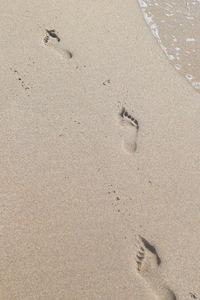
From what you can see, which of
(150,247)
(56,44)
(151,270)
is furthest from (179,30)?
(151,270)

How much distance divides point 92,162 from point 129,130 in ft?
1.36

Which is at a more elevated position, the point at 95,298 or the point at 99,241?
the point at 99,241

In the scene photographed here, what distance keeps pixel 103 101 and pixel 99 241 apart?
114cm

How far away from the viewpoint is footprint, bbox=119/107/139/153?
289 centimetres

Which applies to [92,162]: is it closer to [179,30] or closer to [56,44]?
[56,44]

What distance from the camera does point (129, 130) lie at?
2.96 m

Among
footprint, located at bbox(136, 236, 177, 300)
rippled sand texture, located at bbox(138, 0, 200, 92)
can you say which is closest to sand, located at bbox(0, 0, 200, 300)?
footprint, located at bbox(136, 236, 177, 300)

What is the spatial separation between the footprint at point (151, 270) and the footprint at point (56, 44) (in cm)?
167

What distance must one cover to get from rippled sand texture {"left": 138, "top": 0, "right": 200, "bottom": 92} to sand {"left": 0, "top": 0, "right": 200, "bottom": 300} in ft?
0.55

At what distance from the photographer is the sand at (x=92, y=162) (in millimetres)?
2344

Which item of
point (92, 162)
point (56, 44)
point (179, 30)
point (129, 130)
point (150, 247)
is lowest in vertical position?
point (150, 247)

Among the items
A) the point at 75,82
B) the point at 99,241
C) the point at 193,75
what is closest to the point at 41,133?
the point at 75,82

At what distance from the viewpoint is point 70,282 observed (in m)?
2.28

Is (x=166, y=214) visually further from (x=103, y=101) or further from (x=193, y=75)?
(x=193, y=75)
